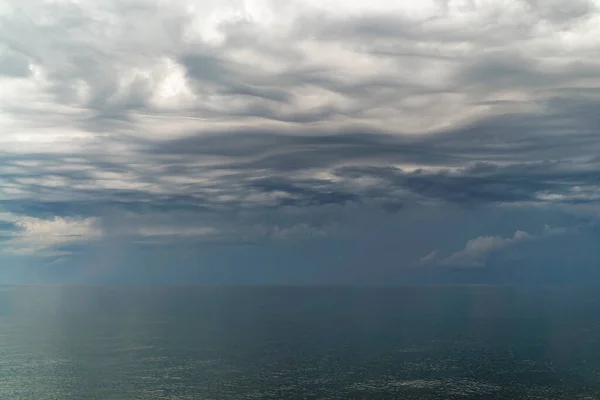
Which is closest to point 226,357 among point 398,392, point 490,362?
point 398,392

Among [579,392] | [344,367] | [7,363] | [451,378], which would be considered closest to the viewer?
[579,392]

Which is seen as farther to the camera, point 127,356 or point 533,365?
point 127,356

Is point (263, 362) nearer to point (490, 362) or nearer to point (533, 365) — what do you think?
point (490, 362)

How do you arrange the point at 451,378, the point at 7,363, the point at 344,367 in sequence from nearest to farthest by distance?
the point at 451,378 → the point at 344,367 → the point at 7,363

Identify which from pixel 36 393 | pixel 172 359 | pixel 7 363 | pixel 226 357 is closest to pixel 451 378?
pixel 226 357

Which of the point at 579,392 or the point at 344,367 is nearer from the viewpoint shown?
the point at 579,392

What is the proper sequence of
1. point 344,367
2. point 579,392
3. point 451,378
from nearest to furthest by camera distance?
point 579,392, point 451,378, point 344,367

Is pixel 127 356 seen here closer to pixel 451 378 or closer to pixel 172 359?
pixel 172 359

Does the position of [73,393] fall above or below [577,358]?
above

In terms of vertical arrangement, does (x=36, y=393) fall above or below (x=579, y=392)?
above
